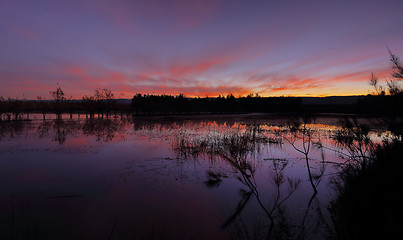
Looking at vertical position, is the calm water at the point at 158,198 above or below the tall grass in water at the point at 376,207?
below

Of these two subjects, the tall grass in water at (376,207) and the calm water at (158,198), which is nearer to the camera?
the tall grass in water at (376,207)

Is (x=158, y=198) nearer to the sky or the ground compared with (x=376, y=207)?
nearer to the ground

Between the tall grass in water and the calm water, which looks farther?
the calm water

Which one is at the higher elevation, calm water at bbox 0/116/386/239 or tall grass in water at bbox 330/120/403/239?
tall grass in water at bbox 330/120/403/239

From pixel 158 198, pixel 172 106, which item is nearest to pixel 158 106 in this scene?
pixel 172 106

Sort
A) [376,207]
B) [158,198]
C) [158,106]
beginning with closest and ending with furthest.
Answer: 1. [376,207]
2. [158,198]
3. [158,106]

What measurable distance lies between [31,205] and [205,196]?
242 inches

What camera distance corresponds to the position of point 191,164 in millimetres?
11461

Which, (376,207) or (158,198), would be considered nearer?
(376,207)

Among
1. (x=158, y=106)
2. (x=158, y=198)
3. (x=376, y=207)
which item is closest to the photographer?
(x=376, y=207)

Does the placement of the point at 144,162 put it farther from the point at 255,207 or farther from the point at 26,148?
the point at 26,148

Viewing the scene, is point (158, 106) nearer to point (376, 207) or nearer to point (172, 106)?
point (172, 106)

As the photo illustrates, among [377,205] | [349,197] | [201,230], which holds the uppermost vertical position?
[377,205]

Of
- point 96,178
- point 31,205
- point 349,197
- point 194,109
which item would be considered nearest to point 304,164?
point 349,197
